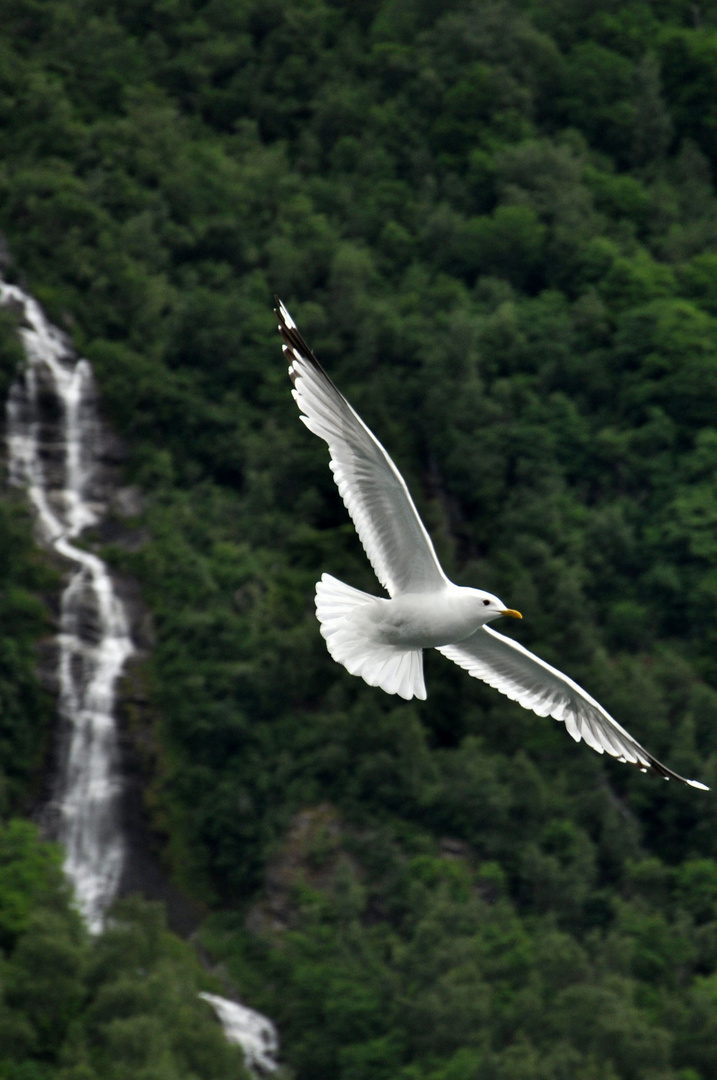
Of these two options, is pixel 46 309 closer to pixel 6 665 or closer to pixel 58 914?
pixel 6 665

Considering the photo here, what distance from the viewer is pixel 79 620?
4212 cm

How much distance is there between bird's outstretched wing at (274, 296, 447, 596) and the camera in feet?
50.9

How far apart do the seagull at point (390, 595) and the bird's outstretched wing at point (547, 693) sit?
2 centimetres

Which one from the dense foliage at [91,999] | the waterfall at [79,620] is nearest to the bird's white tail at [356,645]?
the dense foliage at [91,999]

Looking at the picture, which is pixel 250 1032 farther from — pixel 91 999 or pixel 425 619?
pixel 425 619

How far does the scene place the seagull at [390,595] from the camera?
15594 mm

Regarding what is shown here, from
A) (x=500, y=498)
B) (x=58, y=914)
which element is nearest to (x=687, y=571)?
(x=500, y=498)

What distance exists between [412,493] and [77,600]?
31.7 feet

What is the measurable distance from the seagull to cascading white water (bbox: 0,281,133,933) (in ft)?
69.8

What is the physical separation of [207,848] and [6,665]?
5515 mm

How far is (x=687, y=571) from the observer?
167 feet

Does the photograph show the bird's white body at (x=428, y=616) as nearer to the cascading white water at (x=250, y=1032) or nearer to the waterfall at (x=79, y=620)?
the waterfall at (x=79, y=620)

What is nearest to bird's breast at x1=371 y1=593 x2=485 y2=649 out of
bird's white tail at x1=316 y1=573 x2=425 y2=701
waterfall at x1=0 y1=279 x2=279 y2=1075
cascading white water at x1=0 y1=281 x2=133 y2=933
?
bird's white tail at x1=316 y1=573 x2=425 y2=701

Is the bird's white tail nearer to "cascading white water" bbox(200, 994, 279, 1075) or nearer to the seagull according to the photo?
the seagull
